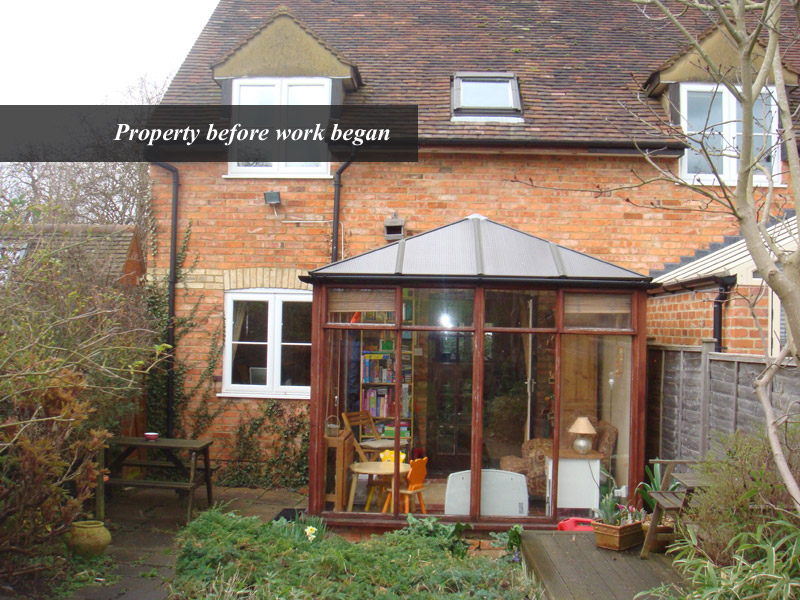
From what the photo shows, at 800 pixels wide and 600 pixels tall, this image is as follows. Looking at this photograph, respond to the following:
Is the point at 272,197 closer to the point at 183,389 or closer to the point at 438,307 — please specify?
the point at 183,389

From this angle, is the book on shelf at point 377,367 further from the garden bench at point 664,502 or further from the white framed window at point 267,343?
the garden bench at point 664,502

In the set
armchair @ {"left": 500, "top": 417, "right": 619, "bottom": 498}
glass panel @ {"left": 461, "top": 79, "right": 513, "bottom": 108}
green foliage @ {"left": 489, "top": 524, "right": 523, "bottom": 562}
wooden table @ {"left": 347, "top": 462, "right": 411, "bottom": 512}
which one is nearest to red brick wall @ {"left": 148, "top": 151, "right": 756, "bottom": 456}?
glass panel @ {"left": 461, "top": 79, "right": 513, "bottom": 108}

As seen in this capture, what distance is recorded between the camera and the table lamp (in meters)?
6.90

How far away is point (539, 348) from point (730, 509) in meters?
3.09

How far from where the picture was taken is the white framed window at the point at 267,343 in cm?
913

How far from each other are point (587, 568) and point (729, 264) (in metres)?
3.44

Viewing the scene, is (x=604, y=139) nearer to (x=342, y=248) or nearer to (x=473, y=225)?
(x=473, y=225)

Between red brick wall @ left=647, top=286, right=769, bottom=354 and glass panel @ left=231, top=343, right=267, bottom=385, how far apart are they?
4865mm

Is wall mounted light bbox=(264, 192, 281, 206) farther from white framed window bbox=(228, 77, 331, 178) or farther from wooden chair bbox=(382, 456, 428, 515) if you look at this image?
wooden chair bbox=(382, 456, 428, 515)

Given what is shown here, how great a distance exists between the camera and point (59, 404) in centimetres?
533

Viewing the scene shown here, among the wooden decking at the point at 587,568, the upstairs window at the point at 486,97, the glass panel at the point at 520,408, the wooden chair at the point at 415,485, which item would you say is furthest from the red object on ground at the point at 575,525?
the upstairs window at the point at 486,97

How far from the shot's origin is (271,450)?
8984 millimetres

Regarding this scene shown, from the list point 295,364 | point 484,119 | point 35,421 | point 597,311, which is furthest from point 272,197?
point 35,421

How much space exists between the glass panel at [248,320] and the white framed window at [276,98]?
1734 millimetres
